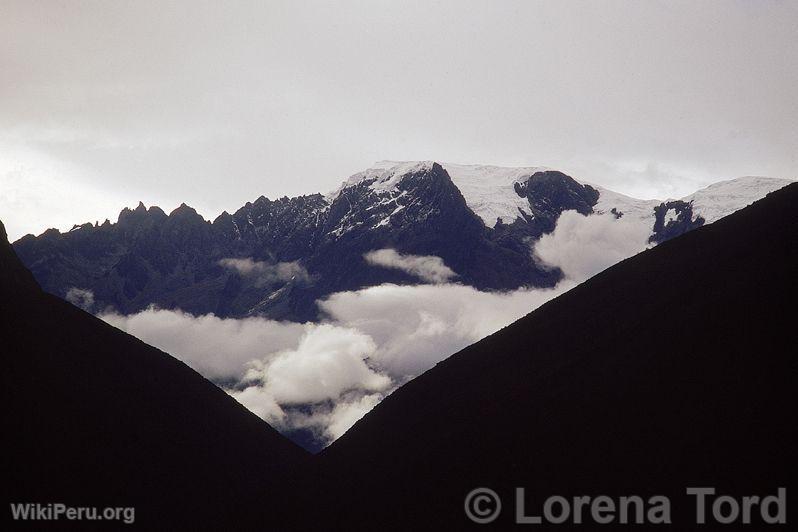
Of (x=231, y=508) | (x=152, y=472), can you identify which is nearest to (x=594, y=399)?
(x=231, y=508)

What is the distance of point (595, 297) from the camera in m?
94.3

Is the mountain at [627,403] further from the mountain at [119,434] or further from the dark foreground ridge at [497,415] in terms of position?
the mountain at [119,434]

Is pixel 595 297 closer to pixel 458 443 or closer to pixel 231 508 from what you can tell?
pixel 458 443

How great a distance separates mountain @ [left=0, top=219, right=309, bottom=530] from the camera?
7106 centimetres

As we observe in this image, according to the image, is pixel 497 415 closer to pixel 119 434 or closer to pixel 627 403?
pixel 627 403

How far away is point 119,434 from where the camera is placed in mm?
81875

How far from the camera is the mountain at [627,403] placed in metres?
53.5

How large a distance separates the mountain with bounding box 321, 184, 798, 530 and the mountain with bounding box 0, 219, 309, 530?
12462 millimetres

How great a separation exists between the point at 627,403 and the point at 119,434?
54717 millimetres

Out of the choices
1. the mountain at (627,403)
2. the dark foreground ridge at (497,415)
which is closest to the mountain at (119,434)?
the dark foreground ridge at (497,415)

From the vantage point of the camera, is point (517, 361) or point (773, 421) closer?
point (773, 421)

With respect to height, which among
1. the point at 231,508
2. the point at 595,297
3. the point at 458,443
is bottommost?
the point at 231,508

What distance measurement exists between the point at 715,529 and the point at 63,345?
76.5 metres

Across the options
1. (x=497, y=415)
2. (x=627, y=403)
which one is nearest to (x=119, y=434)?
(x=497, y=415)
